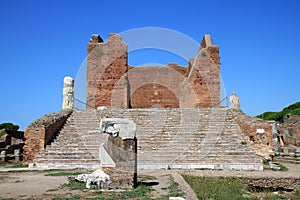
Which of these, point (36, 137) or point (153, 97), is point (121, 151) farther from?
point (153, 97)

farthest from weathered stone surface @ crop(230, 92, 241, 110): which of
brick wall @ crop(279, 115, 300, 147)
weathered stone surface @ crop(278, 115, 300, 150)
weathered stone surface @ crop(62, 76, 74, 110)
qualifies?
weathered stone surface @ crop(278, 115, 300, 150)

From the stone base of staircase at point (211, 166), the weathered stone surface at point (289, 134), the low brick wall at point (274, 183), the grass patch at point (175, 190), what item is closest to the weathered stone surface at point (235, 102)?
the stone base of staircase at point (211, 166)

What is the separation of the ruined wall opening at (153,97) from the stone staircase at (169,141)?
1054 centimetres

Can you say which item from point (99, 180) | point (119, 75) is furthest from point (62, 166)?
point (119, 75)

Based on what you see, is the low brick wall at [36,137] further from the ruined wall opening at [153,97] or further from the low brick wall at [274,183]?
the ruined wall opening at [153,97]

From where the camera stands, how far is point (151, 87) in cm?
2570

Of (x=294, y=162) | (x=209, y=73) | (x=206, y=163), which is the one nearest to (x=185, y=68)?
(x=209, y=73)

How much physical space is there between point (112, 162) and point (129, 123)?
91 centimetres

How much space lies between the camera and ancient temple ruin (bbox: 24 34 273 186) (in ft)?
22.6

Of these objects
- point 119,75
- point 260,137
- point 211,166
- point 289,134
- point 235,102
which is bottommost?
point 211,166

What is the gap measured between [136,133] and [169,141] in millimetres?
1499

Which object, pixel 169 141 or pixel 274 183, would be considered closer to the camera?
pixel 274 183

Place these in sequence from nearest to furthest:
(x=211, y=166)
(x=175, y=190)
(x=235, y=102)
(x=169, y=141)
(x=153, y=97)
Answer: (x=175, y=190) < (x=211, y=166) < (x=169, y=141) < (x=235, y=102) < (x=153, y=97)

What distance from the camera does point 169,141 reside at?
39.5 feet
